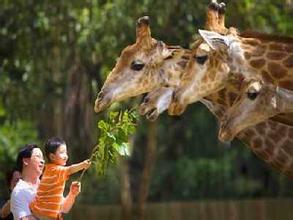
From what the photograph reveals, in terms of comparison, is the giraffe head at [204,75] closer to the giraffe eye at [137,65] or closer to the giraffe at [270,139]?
the giraffe eye at [137,65]

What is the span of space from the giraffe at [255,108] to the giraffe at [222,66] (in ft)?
0.88

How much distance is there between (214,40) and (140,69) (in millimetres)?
534

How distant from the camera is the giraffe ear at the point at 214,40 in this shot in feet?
17.6

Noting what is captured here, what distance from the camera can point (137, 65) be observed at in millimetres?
5664

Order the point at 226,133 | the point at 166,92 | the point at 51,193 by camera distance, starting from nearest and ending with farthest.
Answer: the point at 226,133, the point at 51,193, the point at 166,92

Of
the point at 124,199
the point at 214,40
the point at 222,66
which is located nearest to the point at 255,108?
the point at 222,66

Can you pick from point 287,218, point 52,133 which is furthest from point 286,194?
point 52,133

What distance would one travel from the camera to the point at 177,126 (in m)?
18.8

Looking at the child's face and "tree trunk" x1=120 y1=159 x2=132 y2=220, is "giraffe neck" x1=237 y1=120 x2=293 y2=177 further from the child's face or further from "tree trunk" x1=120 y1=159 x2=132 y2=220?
"tree trunk" x1=120 y1=159 x2=132 y2=220

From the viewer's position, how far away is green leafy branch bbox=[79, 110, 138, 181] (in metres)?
5.49

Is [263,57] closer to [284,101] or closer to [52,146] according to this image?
[284,101]

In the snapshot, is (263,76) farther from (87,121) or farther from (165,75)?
(87,121)

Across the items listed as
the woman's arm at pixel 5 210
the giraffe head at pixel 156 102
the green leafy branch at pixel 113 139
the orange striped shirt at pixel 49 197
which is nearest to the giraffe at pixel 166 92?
the giraffe head at pixel 156 102

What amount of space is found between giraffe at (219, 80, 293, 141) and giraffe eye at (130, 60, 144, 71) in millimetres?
711
